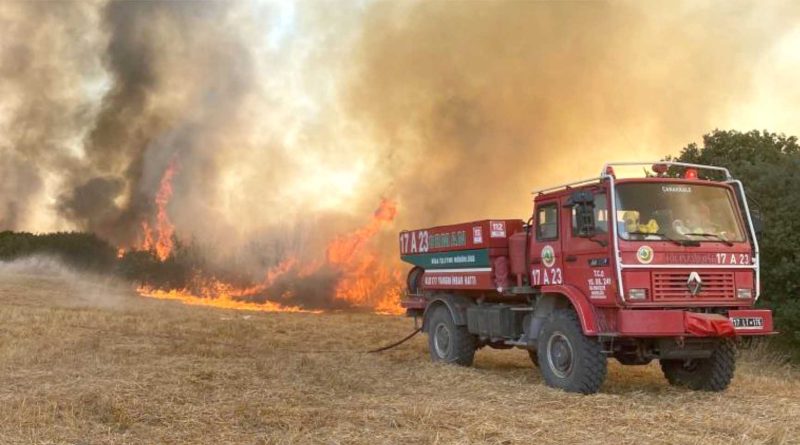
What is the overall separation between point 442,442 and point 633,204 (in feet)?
15.2

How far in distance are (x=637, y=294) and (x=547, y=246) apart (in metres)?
1.88

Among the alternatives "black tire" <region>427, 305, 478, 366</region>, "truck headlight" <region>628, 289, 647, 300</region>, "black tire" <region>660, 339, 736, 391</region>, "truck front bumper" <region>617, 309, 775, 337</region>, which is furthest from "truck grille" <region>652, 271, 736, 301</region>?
"black tire" <region>427, 305, 478, 366</region>

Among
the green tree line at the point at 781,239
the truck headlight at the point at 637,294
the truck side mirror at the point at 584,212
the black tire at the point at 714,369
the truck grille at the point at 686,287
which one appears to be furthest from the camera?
the green tree line at the point at 781,239

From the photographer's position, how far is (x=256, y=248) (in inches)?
1452

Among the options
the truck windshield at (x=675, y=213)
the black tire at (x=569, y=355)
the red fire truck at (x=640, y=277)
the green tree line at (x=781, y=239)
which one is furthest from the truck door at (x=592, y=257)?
the green tree line at (x=781, y=239)

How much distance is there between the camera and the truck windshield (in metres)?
9.36

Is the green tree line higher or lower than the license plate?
higher

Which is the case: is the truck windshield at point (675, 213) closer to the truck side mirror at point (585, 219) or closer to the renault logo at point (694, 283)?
the truck side mirror at point (585, 219)

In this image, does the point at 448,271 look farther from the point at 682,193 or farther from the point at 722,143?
the point at 722,143

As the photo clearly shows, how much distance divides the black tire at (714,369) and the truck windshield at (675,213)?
1706 millimetres

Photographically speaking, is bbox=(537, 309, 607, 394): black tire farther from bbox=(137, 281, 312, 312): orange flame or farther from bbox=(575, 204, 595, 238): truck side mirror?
bbox=(137, 281, 312, 312): orange flame

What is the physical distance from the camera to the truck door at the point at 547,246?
10.3 m

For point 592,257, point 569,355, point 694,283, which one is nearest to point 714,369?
point 694,283

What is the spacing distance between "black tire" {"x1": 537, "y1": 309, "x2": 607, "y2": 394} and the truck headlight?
906mm
